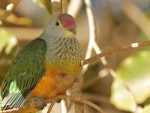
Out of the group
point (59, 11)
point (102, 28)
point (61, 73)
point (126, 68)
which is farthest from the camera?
point (102, 28)

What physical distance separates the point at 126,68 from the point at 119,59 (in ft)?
3.04

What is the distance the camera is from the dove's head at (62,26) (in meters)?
2.47

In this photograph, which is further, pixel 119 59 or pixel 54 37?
pixel 119 59

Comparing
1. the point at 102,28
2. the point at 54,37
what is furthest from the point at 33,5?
the point at 54,37

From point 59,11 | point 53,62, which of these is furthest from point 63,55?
point 59,11

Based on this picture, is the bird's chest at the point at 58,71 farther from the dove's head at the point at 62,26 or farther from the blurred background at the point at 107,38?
the blurred background at the point at 107,38

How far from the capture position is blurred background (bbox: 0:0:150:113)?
311cm

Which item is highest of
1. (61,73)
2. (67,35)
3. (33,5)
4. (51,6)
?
(33,5)

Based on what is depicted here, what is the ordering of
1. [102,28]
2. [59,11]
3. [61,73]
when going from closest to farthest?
[61,73], [59,11], [102,28]

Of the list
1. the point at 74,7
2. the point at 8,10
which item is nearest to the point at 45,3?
the point at 8,10

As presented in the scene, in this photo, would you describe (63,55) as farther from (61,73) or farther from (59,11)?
(59,11)

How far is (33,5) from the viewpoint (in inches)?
161

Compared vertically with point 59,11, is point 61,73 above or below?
below

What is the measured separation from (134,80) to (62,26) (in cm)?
78
